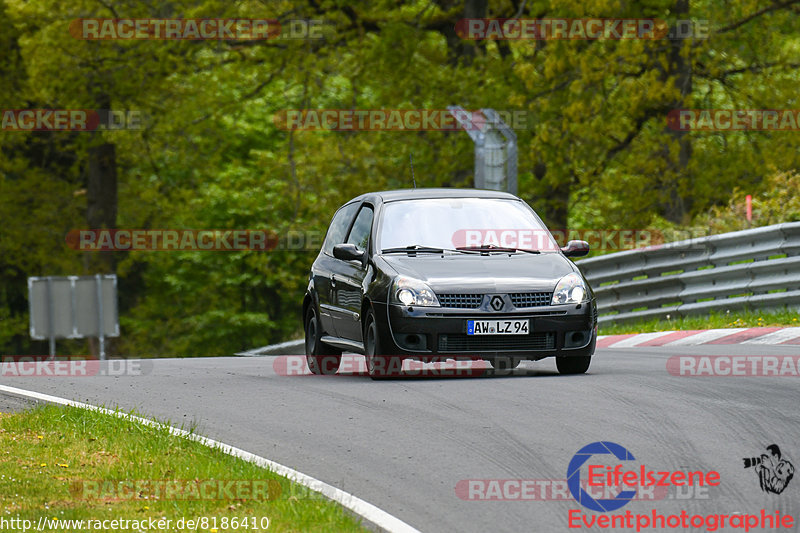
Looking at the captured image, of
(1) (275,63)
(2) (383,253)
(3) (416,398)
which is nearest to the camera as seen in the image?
(3) (416,398)

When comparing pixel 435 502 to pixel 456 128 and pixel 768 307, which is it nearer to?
pixel 768 307

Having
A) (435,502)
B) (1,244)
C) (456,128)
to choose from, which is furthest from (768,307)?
(1,244)

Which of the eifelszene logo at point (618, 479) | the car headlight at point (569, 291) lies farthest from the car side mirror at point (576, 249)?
the eifelszene logo at point (618, 479)

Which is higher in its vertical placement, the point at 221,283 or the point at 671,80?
the point at 671,80

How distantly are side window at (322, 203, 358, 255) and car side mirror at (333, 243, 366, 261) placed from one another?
133cm

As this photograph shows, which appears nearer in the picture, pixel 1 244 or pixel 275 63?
pixel 275 63

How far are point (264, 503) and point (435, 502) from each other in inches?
33.5

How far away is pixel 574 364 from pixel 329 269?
9.06 ft

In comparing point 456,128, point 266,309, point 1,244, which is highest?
point 456,128

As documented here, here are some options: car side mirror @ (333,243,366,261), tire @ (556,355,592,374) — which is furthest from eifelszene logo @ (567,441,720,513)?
car side mirror @ (333,243,366,261)

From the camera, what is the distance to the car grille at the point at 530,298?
462 inches

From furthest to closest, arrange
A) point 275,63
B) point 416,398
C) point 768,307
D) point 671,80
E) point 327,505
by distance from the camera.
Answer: point 275,63
point 671,80
point 768,307
point 416,398
point 327,505

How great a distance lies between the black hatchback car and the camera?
11.7 meters

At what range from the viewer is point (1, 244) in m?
43.3
